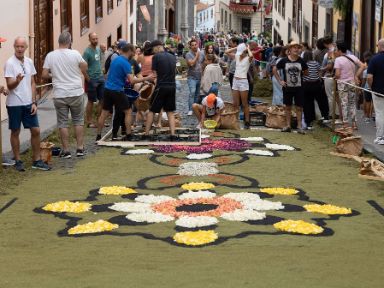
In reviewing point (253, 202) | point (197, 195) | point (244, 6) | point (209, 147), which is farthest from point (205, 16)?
point (253, 202)

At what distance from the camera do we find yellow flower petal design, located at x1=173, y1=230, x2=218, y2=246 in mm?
7301

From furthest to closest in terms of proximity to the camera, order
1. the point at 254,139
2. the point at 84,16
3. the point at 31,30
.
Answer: the point at 84,16 → the point at 31,30 → the point at 254,139

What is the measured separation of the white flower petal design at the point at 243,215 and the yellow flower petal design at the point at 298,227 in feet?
1.13

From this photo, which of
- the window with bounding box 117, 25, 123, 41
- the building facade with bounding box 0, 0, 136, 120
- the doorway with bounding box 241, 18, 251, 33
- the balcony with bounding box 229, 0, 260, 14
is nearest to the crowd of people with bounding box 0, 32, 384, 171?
the building facade with bounding box 0, 0, 136, 120

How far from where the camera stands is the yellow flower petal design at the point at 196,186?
9.95m

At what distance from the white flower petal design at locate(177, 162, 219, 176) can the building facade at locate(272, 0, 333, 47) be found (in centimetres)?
1355

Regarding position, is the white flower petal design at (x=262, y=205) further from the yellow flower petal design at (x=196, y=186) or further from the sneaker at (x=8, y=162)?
the sneaker at (x=8, y=162)

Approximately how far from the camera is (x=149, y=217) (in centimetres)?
837

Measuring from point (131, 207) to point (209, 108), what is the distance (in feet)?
23.2

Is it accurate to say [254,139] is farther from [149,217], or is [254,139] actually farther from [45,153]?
[149,217]

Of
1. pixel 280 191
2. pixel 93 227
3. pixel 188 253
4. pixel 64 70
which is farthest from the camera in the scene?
pixel 64 70

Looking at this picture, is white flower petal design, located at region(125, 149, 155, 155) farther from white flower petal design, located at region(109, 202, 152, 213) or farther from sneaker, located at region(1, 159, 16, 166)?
white flower petal design, located at region(109, 202, 152, 213)

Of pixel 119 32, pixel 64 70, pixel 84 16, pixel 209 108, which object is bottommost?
pixel 209 108

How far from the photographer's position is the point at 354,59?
49.9 ft
